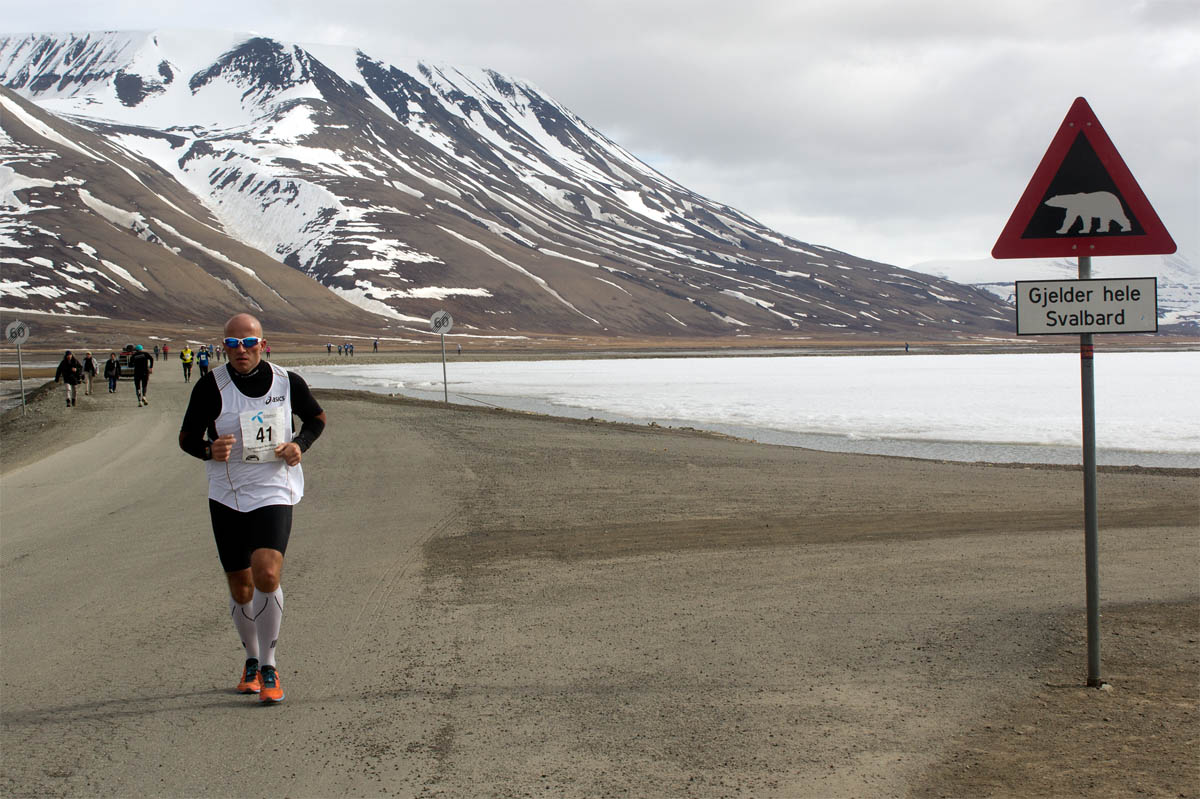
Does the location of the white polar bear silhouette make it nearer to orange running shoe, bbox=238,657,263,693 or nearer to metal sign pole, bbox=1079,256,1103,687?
metal sign pole, bbox=1079,256,1103,687

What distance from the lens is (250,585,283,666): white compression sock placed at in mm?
5812

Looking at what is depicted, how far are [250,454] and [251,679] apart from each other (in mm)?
1236

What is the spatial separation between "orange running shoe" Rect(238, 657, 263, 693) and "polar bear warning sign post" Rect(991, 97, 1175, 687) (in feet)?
14.5

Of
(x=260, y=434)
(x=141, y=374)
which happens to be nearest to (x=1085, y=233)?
(x=260, y=434)

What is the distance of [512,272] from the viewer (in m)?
196

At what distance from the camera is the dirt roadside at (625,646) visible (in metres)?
4.82

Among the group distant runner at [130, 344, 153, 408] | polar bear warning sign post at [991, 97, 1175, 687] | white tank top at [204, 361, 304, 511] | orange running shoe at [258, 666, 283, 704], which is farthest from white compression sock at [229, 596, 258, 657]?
distant runner at [130, 344, 153, 408]

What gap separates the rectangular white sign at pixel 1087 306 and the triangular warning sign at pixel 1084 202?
0.62 feet

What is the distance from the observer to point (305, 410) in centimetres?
603

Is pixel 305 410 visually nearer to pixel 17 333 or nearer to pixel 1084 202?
pixel 1084 202

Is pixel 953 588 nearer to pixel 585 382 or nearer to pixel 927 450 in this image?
pixel 927 450

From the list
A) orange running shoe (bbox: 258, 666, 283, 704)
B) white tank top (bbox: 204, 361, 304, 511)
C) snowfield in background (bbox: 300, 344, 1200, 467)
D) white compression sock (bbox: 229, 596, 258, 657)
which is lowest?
snowfield in background (bbox: 300, 344, 1200, 467)

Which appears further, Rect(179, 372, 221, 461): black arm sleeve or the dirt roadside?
Rect(179, 372, 221, 461): black arm sleeve

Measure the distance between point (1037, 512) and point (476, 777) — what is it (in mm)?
9127
